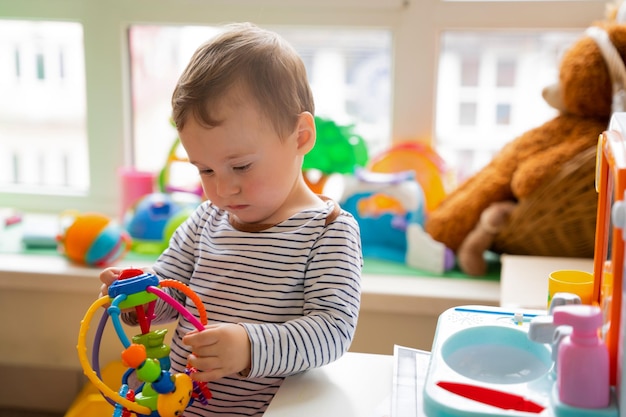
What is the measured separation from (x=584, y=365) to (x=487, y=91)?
4.43ft

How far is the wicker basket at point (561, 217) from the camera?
4.41ft

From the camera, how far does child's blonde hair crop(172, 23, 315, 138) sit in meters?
0.81

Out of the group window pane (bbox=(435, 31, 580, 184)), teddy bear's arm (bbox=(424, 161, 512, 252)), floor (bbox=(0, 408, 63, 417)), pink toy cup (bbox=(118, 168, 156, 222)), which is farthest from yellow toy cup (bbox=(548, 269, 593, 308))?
floor (bbox=(0, 408, 63, 417))

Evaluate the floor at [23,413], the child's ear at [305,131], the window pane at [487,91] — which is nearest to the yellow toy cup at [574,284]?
the child's ear at [305,131]

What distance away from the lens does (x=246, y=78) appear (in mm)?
814

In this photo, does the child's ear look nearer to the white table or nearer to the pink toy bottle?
the white table

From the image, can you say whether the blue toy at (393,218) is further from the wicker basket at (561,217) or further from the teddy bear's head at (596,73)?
the teddy bear's head at (596,73)

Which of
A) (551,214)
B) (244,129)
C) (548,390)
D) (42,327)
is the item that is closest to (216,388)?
(244,129)

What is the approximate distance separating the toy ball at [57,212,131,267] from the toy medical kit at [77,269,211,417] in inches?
32.8

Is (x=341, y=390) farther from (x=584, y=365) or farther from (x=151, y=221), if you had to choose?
(x=151, y=221)

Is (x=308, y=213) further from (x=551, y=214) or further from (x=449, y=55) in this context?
(x=449, y=55)

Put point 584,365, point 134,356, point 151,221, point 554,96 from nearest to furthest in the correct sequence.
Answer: point 584,365
point 134,356
point 554,96
point 151,221

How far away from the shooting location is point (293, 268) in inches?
33.9

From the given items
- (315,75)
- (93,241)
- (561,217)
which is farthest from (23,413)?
(561,217)
